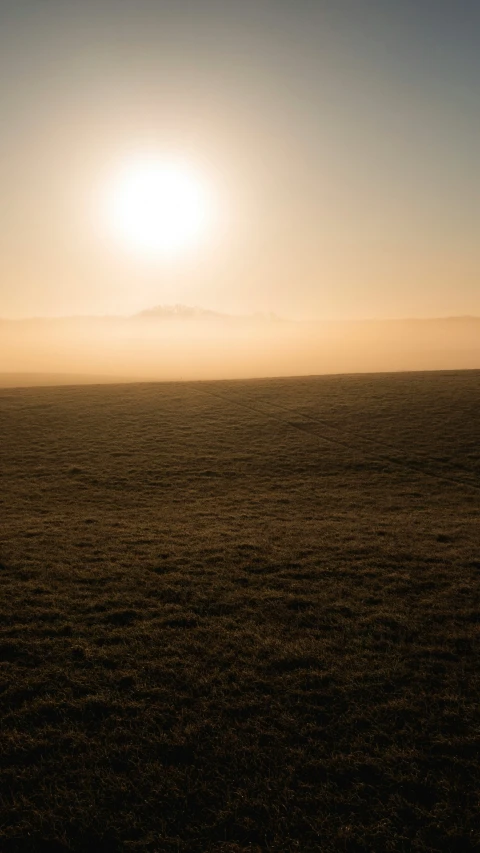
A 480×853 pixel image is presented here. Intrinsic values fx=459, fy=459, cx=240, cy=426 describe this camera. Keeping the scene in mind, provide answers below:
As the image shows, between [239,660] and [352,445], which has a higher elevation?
[352,445]

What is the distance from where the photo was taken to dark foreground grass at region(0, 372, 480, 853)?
23.0 feet

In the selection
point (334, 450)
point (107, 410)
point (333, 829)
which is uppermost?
point (107, 410)

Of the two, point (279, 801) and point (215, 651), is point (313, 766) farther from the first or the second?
point (215, 651)

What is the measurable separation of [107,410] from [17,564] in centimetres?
2651

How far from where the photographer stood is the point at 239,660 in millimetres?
10602

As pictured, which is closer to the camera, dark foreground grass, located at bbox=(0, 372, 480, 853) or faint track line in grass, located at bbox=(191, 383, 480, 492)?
dark foreground grass, located at bbox=(0, 372, 480, 853)

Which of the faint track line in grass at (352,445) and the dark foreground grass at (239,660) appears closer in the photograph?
the dark foreground grass at (239,660)

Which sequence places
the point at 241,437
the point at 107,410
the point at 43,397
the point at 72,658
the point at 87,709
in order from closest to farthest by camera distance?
the point at 87,709 → the point at 72,658 → the point at 241,437 → the point at 107,410 → the point at 43,397

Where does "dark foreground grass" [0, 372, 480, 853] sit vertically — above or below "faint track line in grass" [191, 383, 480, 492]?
below

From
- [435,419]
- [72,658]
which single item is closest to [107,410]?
[435,419]

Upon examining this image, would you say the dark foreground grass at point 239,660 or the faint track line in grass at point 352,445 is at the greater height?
the faint track line in grass at point 352,445

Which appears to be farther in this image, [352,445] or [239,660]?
[352,445]

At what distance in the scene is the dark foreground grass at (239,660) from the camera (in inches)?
276

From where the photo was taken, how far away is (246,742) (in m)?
8.23
